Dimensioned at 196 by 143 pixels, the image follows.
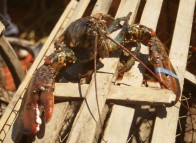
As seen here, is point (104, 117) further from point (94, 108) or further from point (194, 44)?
point (194, 44)

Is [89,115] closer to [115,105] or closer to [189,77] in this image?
[115,105]

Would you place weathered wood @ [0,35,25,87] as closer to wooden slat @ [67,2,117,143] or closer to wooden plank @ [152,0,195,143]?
wooden slat @ [67,2,117,143]

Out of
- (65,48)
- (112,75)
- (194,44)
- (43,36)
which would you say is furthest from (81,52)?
(43,36)

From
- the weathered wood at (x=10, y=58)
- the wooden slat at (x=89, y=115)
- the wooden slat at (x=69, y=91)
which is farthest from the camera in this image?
the weathered wood at (x=10, y=58)

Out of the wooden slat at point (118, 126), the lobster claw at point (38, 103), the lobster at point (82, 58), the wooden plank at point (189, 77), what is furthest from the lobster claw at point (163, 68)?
the lobster claw at point (38, 103)

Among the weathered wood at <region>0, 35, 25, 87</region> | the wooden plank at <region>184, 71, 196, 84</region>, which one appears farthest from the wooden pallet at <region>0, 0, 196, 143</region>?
the weathered wood at <region>0, 35, 25, 87</region>

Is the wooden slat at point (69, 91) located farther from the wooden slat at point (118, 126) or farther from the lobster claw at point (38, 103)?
the wooden slat at point (118, 126)
